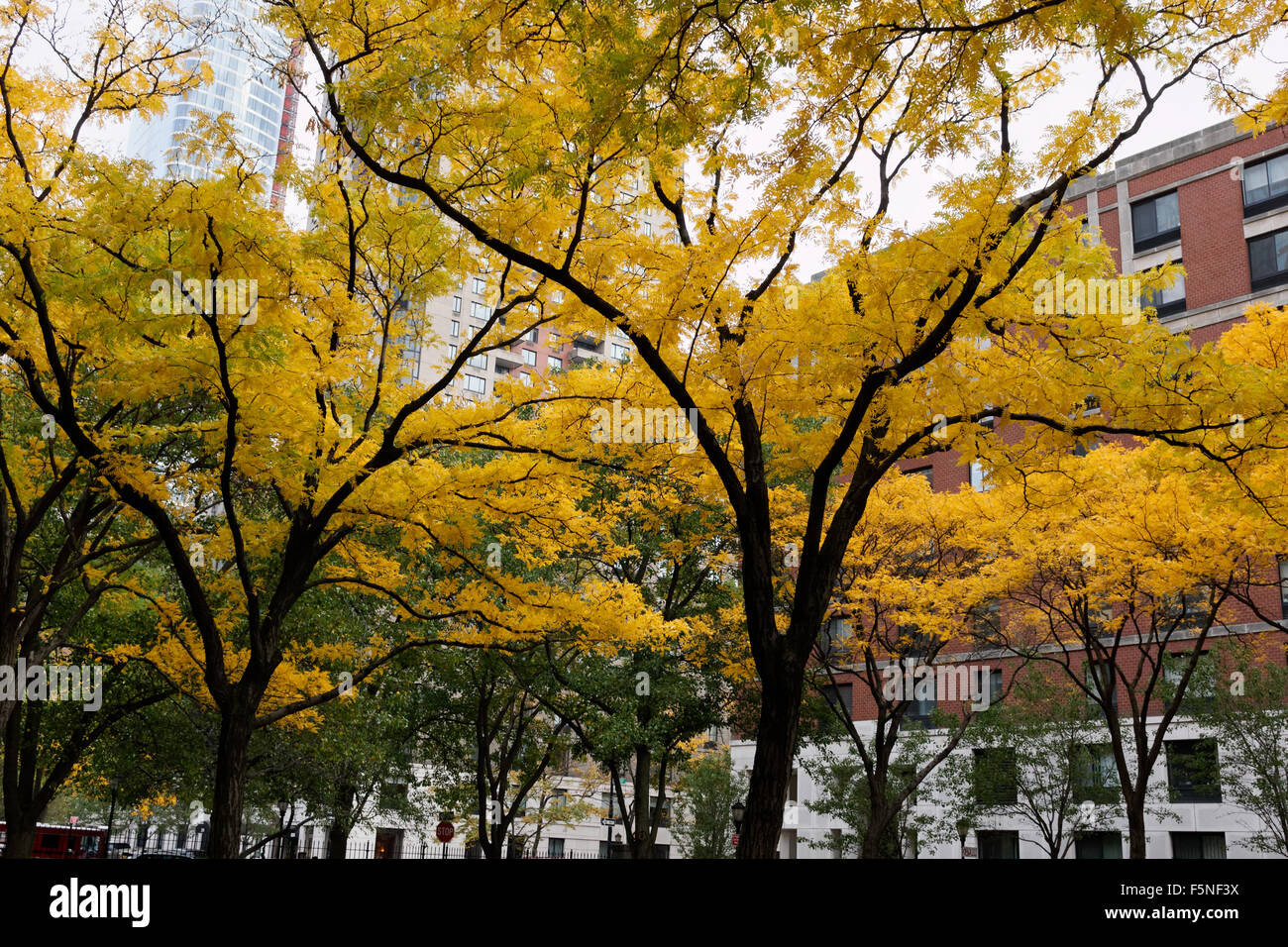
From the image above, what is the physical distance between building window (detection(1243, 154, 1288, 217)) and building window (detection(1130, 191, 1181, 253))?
2.16m

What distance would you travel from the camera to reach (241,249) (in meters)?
10.2

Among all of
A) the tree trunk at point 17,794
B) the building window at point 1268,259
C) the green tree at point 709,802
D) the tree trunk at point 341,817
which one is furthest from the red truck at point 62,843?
the building window at point 1268,259

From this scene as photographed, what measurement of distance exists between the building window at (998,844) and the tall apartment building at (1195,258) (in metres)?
0.03

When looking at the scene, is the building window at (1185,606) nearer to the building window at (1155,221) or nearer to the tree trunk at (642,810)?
the tree trunk at (642,810)

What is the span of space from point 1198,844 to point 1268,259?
728 inches

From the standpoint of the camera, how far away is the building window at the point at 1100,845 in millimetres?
29453

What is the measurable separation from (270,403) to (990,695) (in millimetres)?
26257

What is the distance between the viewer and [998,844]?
3216 centimetres

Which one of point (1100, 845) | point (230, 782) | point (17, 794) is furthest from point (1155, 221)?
point (17, 794)

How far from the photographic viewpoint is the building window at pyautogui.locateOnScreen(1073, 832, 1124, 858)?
2945 cm

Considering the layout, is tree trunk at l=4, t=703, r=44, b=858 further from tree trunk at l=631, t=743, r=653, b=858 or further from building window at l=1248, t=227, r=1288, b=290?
building window at l=1248, t=227, r=1288, b=290
